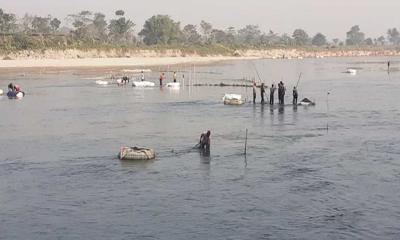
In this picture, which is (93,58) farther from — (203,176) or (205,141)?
(203,176)

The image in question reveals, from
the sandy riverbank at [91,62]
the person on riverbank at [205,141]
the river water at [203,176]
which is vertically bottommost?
the river water at [203,176]

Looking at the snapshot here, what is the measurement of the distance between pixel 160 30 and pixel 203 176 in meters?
168

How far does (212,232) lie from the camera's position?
56.1 ft

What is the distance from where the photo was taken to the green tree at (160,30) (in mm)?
187762

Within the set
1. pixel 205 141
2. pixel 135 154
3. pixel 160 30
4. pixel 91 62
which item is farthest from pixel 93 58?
pixel 135 154

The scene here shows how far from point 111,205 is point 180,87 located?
50.7 metres

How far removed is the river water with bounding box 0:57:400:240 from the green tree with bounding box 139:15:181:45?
476 feet

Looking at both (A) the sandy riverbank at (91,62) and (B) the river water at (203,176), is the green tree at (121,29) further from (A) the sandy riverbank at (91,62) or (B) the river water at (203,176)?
(B) the river water at (203,176)

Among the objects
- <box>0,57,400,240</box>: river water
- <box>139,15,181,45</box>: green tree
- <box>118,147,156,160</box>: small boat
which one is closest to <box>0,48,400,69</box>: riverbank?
<box>139,15,181,45</box>: green tree

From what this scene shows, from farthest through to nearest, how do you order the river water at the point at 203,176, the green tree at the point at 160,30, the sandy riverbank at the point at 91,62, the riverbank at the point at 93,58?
1. the green tree at the point at 160,30
2. the riverbank at the point at 93,58
3. the sandy riverbank at the point at 91,62
4. the river water at the point at 203,176

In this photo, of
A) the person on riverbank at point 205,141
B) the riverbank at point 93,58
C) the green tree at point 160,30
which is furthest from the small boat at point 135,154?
the green tree at point 160,30

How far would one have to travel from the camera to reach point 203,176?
23.4m

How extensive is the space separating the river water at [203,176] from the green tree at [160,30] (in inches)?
5718

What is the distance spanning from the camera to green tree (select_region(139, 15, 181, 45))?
616ft
